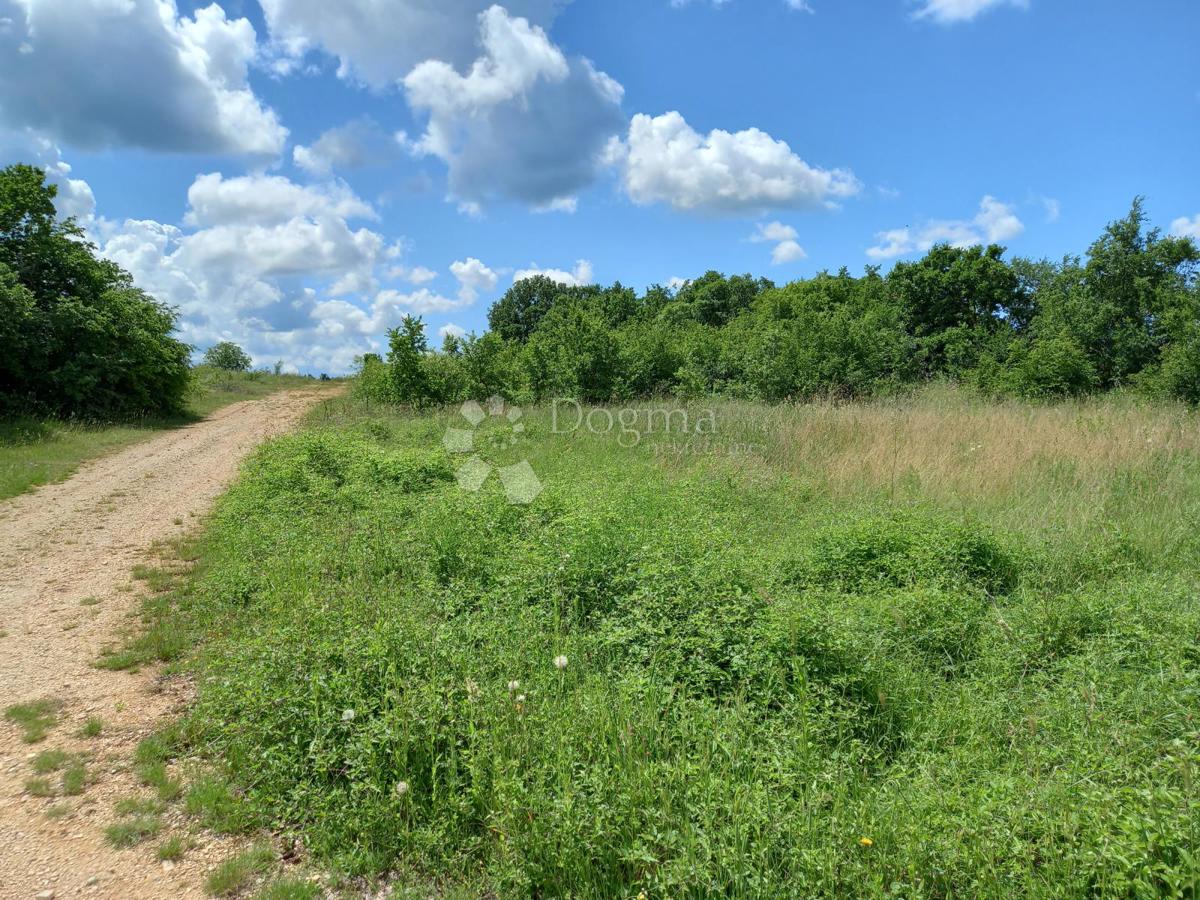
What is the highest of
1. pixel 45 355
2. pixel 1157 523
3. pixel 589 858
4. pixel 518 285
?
pixel 518 285

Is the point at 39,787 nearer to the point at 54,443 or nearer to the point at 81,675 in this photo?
the point at 81,675

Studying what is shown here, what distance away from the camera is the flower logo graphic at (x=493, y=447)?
799 cm

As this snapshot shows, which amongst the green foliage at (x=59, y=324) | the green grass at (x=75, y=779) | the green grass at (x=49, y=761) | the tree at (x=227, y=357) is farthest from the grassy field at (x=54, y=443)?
the tree at (x=227, y=357)

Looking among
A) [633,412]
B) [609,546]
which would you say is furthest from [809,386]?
[609,546]

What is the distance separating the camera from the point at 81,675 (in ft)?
14.6

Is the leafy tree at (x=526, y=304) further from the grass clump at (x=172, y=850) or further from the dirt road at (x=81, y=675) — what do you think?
the grass clump at (x=172, y=850)

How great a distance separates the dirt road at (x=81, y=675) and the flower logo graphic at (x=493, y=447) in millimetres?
3765

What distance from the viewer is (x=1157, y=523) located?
6141mm

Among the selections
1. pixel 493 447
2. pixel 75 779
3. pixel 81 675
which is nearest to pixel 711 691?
pixel 75 779

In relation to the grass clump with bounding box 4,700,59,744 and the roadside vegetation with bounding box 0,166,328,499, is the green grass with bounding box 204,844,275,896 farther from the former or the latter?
the roadside vegetation with bounding box 0,166,328,499

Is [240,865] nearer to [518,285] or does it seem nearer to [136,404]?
[136,404]

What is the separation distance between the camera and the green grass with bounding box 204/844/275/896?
8.79ft

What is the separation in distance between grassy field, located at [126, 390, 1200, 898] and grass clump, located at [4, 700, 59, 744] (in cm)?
77

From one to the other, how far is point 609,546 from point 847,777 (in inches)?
101
